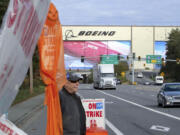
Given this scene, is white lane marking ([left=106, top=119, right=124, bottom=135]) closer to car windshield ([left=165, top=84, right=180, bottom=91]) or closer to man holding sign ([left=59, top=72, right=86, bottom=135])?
man holding sign ([left=59, top=72, right=86, bottom=135])

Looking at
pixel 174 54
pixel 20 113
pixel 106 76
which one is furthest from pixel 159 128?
pixel 174 54

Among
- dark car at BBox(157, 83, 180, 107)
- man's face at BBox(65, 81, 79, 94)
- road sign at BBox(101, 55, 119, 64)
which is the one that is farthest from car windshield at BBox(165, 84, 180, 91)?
road sign at BBox(101, 55, 119, 64)

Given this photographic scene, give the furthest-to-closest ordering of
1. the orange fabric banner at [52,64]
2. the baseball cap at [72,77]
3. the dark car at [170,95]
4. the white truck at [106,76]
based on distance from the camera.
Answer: the white truck at [106,76], the dark car at [170,95], the baseball cap at [72,77], the orange fabric banner at [52,64]

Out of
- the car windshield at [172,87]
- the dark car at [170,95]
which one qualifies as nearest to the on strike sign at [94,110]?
the dark car at [170,95]

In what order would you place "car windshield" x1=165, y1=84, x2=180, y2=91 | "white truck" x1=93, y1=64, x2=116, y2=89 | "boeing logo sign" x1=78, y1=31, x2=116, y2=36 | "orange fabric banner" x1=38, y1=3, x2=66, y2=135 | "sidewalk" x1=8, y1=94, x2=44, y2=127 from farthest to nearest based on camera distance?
"boeing logo sign" x1=78, y1=31, x2=116, y2=36
"white truck" x1=93, y1=64, x2=116, y2=89
"car windshield" x1=165, y1=84, x2=180, y2=91
"sidewalk" x1=8, y1=94, x2=44, y2=127
"orange fabric banner" x1=38, y1=3, x2=66, y2=135

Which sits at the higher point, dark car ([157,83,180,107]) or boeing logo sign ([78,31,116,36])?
boeing logo sign ([78,31,116,36])

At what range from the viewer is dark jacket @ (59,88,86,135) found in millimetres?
4695

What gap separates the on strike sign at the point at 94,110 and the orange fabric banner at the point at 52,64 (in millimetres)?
4835

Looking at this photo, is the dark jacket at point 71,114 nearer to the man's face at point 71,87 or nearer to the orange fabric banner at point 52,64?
the man's face at point 71,87

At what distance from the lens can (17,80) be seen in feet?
8.02

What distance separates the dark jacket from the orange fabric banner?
1.10 feet

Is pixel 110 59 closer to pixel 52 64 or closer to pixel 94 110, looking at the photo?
pixel 94 110

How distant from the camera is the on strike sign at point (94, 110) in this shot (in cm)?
919

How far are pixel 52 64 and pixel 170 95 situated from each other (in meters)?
20.1
